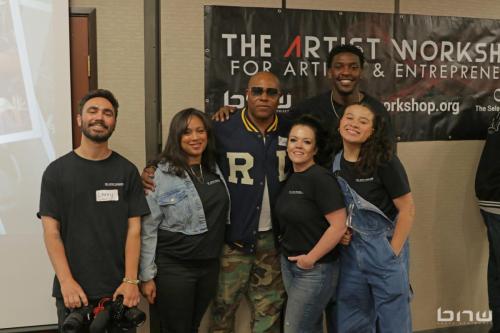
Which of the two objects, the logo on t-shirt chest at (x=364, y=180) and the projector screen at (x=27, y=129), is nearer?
the logo on t-shirt chest at (x=364, y=180)

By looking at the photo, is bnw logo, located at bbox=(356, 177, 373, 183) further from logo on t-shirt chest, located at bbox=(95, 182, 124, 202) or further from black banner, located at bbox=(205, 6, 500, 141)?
logo on t-shirt chest, located at bbox=(95, 182, 124, 202)

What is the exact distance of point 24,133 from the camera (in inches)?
101

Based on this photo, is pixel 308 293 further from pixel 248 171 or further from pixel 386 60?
pixel 386 60

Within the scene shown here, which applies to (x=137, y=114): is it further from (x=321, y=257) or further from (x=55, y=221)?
(x=321, y=257)

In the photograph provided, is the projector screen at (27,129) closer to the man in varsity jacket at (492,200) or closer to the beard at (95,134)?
the beard at (95,134)

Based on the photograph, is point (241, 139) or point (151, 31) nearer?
point (241, 139)

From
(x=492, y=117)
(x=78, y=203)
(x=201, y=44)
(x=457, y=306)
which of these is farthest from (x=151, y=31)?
(x=457, y=306)

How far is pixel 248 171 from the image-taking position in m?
2.47

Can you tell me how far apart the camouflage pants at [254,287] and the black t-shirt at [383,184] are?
56 centimetres

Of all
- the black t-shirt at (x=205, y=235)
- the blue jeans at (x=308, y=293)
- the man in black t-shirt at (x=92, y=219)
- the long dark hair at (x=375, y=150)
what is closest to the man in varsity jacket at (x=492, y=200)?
the long dark hair at (x=375, y=150)

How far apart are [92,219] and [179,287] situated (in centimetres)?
52

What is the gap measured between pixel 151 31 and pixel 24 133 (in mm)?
857

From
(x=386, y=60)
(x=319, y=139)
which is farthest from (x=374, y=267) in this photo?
(x=386, y=60)

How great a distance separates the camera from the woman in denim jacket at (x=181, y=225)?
89.2 inches
